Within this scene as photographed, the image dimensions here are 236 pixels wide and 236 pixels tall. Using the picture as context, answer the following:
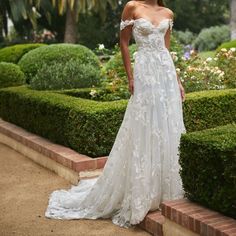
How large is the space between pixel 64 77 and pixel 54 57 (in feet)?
10.5

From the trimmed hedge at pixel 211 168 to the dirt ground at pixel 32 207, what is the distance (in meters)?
0.69

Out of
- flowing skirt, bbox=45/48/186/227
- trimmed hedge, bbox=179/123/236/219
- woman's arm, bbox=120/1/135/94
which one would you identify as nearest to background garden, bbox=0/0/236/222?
trimmed hedge, bbox=179/123/236/219

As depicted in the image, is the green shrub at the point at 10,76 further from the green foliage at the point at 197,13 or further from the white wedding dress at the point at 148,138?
the green foliage at the point at 197,13

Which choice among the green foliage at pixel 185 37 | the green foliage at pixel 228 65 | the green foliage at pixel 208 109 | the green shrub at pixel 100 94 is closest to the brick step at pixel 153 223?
the green foliage at pixel 208 109

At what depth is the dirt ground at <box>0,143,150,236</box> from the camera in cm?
388

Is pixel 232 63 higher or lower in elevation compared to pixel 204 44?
lower

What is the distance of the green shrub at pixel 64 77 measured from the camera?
8.15 m

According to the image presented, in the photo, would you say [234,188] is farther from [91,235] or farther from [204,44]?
[204,44]

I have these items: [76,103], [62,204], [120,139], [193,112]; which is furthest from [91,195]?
[193,112]

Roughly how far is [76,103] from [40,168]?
3.35 ft

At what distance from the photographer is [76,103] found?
5.75 meters

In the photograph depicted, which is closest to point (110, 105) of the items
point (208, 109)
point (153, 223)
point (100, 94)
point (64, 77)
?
point (208, 109)

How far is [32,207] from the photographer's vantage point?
4.54m

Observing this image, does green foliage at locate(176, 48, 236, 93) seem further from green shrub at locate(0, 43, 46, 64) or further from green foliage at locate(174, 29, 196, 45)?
green foliage at locate(174, 29, 196, 45)
